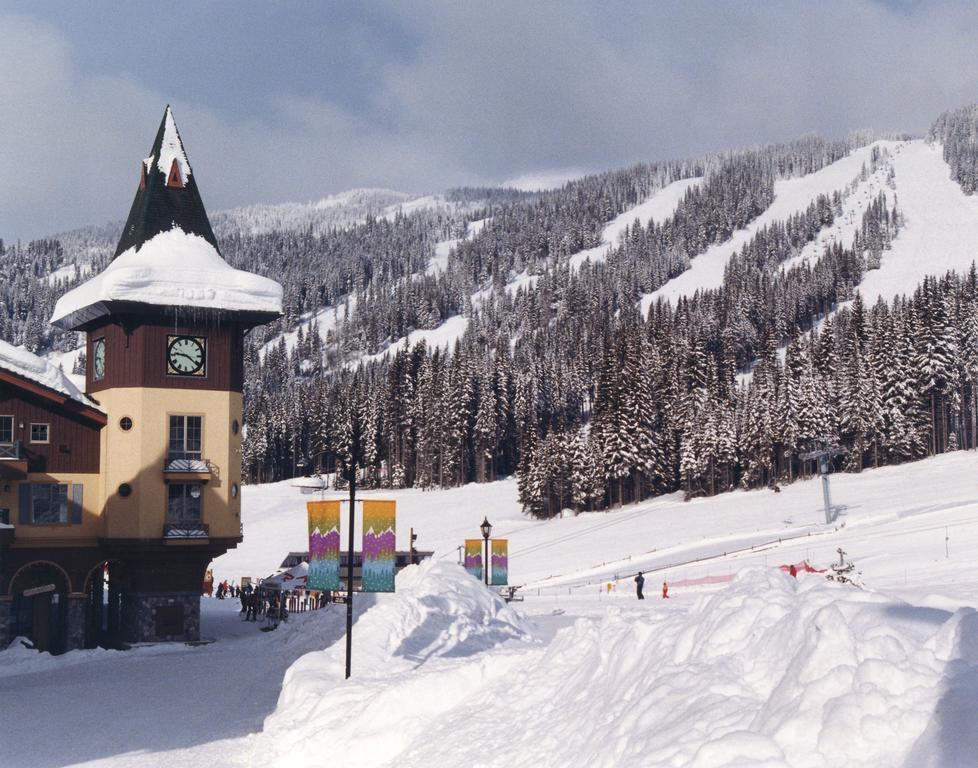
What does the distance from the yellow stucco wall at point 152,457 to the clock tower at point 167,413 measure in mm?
35

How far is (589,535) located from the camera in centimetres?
7319

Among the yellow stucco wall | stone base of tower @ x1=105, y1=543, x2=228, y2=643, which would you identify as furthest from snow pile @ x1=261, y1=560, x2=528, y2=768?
the yellow stucco wall

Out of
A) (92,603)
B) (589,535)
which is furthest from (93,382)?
(589,535)

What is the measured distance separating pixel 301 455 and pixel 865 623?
13614 centimetres

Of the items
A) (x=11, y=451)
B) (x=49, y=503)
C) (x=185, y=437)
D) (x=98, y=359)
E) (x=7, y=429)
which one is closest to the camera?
(x=11, y=451)

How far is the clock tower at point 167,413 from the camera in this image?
3628 centimetres

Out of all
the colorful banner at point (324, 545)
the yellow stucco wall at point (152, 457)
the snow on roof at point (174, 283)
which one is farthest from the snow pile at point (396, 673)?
the snow on roof at point (174, 283)

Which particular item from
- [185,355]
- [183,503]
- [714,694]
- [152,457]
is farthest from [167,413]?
[714,694]

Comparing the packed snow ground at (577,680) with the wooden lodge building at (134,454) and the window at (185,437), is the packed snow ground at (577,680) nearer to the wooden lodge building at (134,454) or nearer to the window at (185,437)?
the wooden lodge building at (134,454)

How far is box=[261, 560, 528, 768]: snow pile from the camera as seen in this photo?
56.3ft

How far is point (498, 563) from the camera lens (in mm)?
41031

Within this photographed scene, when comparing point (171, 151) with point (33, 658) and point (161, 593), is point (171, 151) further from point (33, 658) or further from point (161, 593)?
point (33, 658)

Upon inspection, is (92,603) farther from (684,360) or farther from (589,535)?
(684,360)

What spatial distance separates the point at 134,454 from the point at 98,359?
4544 mm
